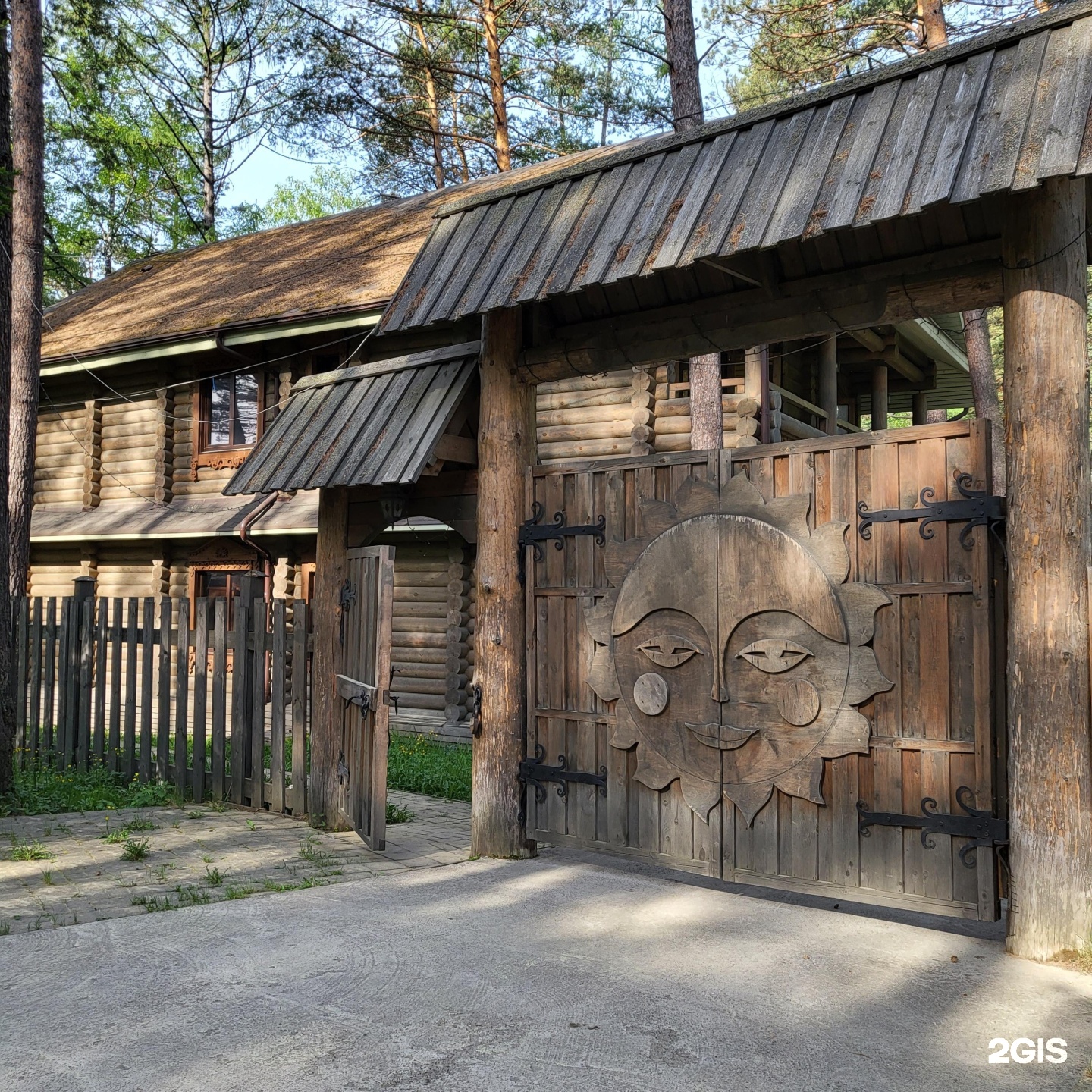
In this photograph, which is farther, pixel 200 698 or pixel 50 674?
pixel 50 674

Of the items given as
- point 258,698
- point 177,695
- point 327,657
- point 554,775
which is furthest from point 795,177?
point 177,695

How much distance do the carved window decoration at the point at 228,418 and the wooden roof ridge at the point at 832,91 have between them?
11.1 m

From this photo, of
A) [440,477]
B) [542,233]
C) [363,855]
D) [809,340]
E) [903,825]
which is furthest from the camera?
[809,340]

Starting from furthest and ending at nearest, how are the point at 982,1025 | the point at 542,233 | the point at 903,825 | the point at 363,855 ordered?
the point at 363,855, the point at 542,233, the point at 903,825, the point at 982,1025

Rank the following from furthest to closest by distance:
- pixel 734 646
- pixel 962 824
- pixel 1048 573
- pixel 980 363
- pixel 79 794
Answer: pixel 980 363 → pixel 79 794 → pixel 734 646 → pixel 962 824 → pixel 1048 573

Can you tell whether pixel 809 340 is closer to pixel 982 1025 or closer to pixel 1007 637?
pixel 1007 637

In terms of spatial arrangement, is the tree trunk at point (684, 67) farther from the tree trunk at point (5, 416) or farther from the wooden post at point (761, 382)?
the tree trunk at point (5, 416)

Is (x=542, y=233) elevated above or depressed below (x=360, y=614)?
above

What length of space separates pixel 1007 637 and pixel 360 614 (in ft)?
14.0

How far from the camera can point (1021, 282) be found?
4996mm

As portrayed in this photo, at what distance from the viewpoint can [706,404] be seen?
480 inches

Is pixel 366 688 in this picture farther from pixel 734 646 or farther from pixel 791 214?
pixel 791 214

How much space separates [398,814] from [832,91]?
5958 millimetres

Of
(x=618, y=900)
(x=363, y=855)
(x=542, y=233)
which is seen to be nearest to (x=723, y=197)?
Result: (x=542, y=233)
